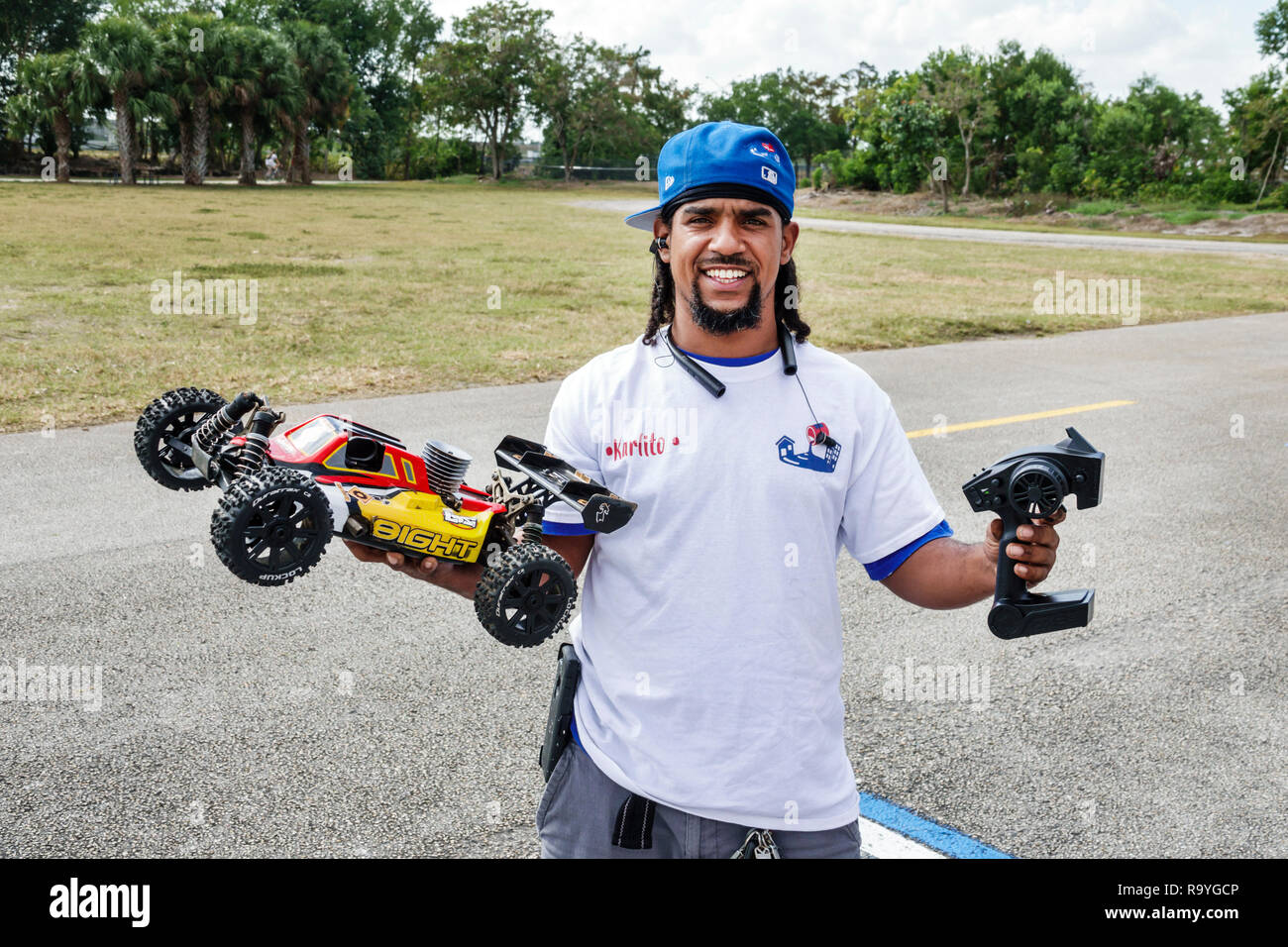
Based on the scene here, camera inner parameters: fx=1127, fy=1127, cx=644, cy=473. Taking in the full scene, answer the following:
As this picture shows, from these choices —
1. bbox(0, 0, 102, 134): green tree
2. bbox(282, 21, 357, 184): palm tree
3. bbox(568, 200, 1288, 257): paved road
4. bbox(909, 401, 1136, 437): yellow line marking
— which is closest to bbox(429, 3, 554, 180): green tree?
bbox(282, 21, 357, 184): palm tree

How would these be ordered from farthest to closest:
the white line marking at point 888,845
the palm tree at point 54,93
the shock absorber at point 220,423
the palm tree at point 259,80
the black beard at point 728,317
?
the palm tree at point 259,80, the palm tree at point 54,93, the white line marking at point 888,845, the shock absorber at point 220,423, the black beard at point 728,317

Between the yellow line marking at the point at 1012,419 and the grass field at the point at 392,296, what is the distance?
4142 millimetres

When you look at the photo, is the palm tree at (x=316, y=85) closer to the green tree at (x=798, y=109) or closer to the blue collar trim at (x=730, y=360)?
the green tree at (x=798, y=109)

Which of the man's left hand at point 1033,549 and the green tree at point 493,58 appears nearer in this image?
the man's left hand at point 1033,549

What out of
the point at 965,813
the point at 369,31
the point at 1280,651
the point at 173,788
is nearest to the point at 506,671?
the point at 173,788

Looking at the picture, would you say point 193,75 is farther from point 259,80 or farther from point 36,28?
point 36,28

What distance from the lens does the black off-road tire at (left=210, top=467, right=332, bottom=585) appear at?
7.84 feet

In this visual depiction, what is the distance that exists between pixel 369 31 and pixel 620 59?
84.7ft

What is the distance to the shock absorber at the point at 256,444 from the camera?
9.17ft

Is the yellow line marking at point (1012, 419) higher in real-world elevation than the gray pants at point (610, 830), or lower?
lower

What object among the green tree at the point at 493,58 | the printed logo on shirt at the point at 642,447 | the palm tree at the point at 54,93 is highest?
the green tree at the point at 493,58

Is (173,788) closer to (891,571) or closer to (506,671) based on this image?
(506,671)

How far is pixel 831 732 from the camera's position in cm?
236

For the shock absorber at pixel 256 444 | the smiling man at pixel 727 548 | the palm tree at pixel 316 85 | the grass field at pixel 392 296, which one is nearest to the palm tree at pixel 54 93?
the palm tree at pixel 316 85
